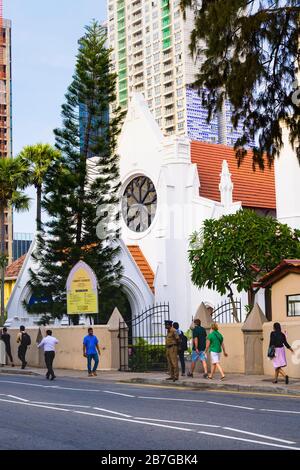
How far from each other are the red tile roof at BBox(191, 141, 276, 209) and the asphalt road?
26.6m

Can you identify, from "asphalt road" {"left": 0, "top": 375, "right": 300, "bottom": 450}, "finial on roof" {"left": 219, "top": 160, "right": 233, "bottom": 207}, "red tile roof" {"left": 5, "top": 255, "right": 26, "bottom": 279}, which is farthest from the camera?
"red tile roof" {"left": 5, "top": 255, "right": 26, "bottom": 279}

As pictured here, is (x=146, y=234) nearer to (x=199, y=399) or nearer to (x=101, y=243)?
(x=101, y=243)

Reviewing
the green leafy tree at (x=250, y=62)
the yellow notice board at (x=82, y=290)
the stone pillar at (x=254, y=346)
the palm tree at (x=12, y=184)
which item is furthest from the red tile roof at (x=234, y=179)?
the green leafy tree at (x=250, y=62)

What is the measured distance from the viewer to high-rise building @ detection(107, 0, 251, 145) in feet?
418

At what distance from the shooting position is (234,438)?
11.4 m

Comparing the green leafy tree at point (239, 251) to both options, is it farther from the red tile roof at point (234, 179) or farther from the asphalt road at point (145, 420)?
the red tile roof at point (234, 179)

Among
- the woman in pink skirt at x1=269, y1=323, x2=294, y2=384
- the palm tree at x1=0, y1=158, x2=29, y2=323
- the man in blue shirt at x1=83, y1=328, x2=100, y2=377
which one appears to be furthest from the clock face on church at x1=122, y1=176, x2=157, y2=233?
the woman in pink skirt at x1=269, y1=323, x2=294, y2=384

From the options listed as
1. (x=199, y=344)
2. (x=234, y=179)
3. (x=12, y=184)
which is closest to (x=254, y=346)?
(x=199, y=344)

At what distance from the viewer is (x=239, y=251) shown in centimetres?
3234

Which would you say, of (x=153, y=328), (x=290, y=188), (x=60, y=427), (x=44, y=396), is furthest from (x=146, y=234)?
(x=60, y=427)

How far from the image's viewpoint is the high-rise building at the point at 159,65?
418ft

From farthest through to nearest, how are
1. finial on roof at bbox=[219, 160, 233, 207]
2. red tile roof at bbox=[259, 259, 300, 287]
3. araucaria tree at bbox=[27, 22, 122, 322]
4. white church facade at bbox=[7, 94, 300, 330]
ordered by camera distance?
finial on roof at bbox=[219, 160, 233, 207] → white church facade at bbox=[7, 94, 300, 330] → araucaria tree at bbox=[27, 22, 122, 322] → red tile roof at bbox=[259, 259, 300, 287]

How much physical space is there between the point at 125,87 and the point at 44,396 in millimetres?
122339

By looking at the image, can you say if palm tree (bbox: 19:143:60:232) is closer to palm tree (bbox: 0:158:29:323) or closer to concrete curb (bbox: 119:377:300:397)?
palm tree (bbox: 0:158:29:323)
